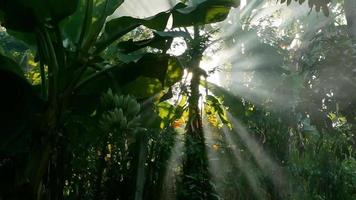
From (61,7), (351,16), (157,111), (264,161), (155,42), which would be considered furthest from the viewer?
(351,16)

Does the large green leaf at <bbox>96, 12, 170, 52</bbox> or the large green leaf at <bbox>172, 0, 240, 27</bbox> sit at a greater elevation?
the large green leaf at <bbox>172, 0, 240, 27</bbox>

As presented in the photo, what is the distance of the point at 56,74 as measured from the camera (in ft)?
8.97

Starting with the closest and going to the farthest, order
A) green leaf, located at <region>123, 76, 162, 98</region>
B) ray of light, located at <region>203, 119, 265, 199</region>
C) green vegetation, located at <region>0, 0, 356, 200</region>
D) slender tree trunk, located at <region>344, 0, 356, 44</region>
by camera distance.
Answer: green vegetation, located at <region>0, 0, 356, 200</region>
green leaf, located at <region>123, 76, 162, 98</region>
ray of light, located at <region>203, 119, 265, 199</region>
slender tree trunk, located at <region>344, 0, 356, 44</region>

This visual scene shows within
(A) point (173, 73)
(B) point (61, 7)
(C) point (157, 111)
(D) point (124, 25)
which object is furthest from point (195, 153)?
(B) point (61, 7)

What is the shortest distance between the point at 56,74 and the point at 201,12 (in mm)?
1062

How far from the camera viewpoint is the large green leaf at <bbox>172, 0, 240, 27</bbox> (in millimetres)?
2979

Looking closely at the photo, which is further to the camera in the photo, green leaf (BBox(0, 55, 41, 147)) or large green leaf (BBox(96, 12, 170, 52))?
large green leaf (BBox(96, 12, 170, 52))

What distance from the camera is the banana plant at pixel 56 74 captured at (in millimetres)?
2574

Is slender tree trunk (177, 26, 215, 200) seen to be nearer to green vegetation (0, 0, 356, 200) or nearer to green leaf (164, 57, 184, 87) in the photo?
green vegetation (0, 0, 356, 200)

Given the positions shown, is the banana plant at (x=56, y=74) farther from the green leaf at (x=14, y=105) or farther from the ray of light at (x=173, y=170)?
the ray of light at (x=173, y=170)

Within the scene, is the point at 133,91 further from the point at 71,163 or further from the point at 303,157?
the point at 303,157

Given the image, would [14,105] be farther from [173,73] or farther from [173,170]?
[173,170]

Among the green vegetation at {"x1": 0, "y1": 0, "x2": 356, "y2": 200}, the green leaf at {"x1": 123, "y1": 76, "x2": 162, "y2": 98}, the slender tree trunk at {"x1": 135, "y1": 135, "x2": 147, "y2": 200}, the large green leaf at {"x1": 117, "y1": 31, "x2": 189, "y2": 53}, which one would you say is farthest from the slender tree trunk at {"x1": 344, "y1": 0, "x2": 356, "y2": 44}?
the slender tree trunk at {"x1": 135, "y1": 135, "x2": 147, "y2": 200}

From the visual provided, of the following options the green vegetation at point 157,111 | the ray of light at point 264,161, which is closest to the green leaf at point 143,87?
the green vegetation at point 157,111
